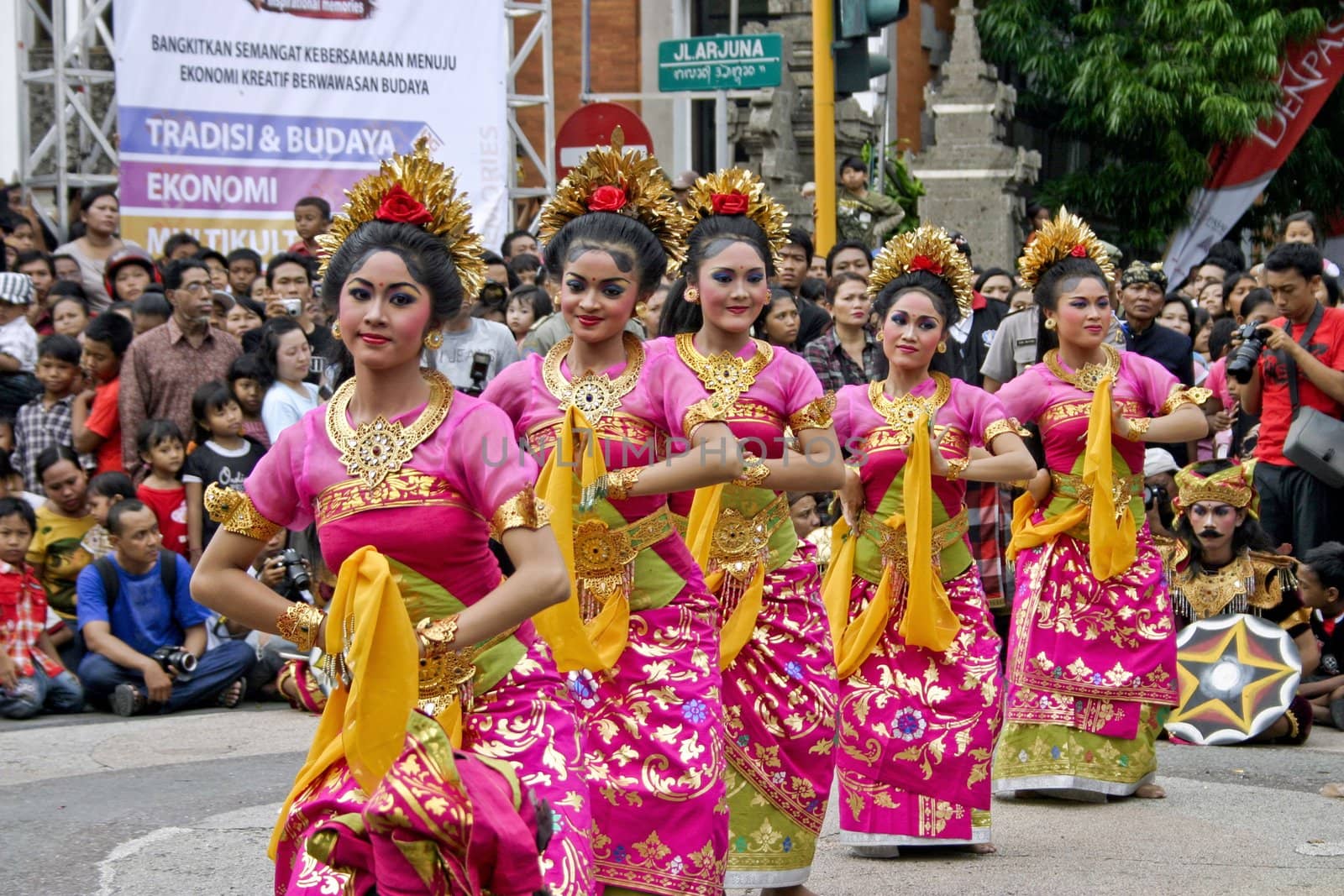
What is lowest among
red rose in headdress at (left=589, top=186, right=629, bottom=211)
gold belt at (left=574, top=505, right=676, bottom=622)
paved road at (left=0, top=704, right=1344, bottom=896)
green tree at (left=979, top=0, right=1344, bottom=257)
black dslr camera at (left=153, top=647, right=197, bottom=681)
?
paved road at (left=0, top=704, right=1344, bottom=896)

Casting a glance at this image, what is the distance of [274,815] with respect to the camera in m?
6.92

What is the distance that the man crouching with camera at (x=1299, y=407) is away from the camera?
32.1 ft

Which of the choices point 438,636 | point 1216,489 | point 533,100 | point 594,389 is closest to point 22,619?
point 594,389

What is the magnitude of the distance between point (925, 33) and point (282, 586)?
14.0m

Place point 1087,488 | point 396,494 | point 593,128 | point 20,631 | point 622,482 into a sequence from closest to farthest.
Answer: point 396,494 → point 622,482 → point 1087,488 → point 20,631 → point 593,128

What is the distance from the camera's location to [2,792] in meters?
7.17

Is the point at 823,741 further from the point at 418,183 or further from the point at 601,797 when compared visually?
the point at 418,183

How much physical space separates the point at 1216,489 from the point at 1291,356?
100cm

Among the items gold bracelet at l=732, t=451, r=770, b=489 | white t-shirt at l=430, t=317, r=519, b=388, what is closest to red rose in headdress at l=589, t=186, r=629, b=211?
gold bracelet at l=732, t=451, r=770, b=489

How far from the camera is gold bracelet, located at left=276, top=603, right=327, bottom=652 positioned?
3824mm

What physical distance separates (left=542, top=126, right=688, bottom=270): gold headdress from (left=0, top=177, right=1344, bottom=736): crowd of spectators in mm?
2305

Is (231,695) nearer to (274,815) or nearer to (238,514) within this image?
(274,815)

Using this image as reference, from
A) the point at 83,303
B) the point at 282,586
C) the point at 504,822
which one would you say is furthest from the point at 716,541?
the point at 83,303

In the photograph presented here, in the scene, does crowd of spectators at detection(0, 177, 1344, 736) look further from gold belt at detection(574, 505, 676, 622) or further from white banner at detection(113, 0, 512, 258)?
gold belt at detection(574, 505, 676, 622)
